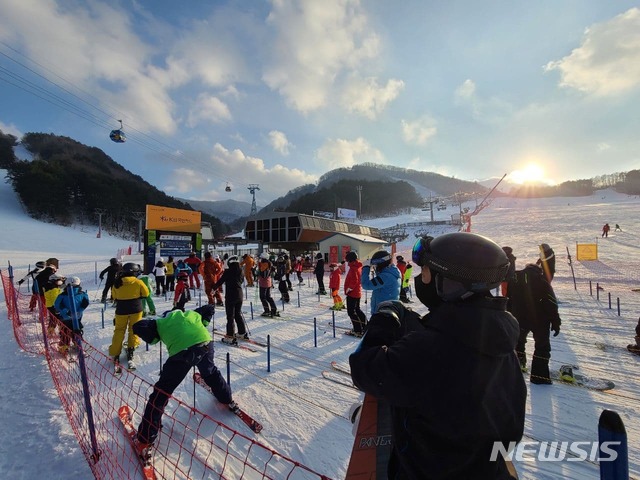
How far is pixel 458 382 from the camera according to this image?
3.82ft

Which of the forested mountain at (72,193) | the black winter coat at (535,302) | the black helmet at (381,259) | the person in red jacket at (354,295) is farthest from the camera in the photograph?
the forested mountain at (72,193)

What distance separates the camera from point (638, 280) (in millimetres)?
15359

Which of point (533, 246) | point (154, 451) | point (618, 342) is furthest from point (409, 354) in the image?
point (533, 246)

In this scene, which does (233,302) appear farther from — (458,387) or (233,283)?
(458,387)

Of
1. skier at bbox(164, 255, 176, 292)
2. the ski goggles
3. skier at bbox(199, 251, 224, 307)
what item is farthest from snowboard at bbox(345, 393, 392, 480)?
skier at bbox(164, 255, 176, 292)

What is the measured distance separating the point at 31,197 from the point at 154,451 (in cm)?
6064

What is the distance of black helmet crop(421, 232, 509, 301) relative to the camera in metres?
1.31

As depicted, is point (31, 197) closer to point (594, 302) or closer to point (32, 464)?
point (32, 464)

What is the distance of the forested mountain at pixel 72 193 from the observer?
47375 millimetres

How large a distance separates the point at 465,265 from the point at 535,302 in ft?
14.2

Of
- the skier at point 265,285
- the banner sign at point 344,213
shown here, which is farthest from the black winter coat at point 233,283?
the banner sign at point 344,213

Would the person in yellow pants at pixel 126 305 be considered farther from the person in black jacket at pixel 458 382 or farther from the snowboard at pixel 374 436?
the person in black jacket at pixel 458 382

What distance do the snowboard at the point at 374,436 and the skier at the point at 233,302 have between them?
213 inches

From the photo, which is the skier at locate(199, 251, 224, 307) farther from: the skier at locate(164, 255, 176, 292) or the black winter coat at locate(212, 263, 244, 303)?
the skier at locate(164, 255, 176, 292)
